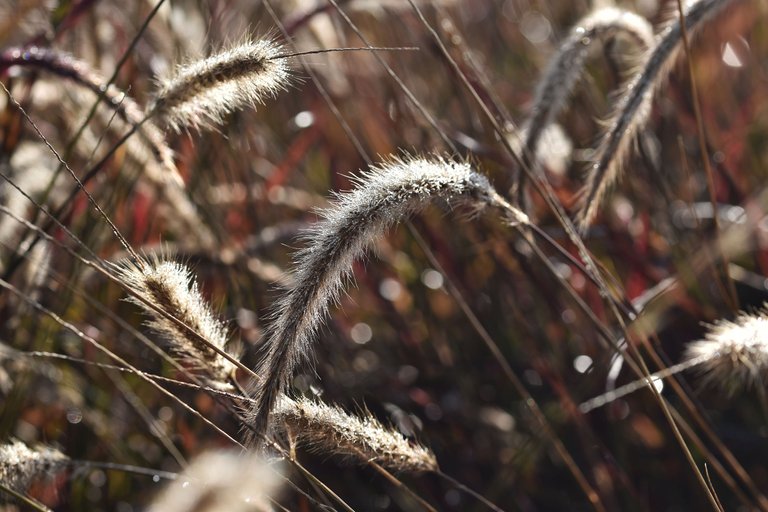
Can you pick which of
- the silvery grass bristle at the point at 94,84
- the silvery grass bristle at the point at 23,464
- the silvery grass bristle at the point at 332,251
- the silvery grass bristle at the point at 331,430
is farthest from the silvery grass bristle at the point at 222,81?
the silvery grass bristle at the point at 23,464

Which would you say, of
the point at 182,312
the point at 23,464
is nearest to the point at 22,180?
the point at 23,464

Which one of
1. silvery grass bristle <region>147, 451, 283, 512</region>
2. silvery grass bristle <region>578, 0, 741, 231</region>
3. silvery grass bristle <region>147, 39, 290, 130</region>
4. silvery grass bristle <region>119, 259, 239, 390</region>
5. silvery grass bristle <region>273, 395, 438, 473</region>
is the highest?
silvery grass bristle <region>578, 0, 741, 231</region>

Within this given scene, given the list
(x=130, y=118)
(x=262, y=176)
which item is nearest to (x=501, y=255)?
(x=262, y=176)

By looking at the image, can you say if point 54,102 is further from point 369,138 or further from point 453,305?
point 453,305

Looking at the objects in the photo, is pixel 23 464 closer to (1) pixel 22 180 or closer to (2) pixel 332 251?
(2) pixel 332 251

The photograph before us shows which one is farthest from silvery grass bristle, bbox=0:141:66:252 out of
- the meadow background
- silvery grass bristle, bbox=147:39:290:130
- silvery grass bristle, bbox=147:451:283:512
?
silvery grass bristle, bbox=147:451:283:512

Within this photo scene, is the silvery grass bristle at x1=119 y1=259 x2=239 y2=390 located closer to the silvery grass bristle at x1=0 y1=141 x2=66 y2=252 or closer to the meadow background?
the meadow background

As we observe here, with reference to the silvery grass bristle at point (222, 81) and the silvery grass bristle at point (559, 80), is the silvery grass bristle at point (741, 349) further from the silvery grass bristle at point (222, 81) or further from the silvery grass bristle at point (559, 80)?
the silvery grass bristle at point (222, 81)
